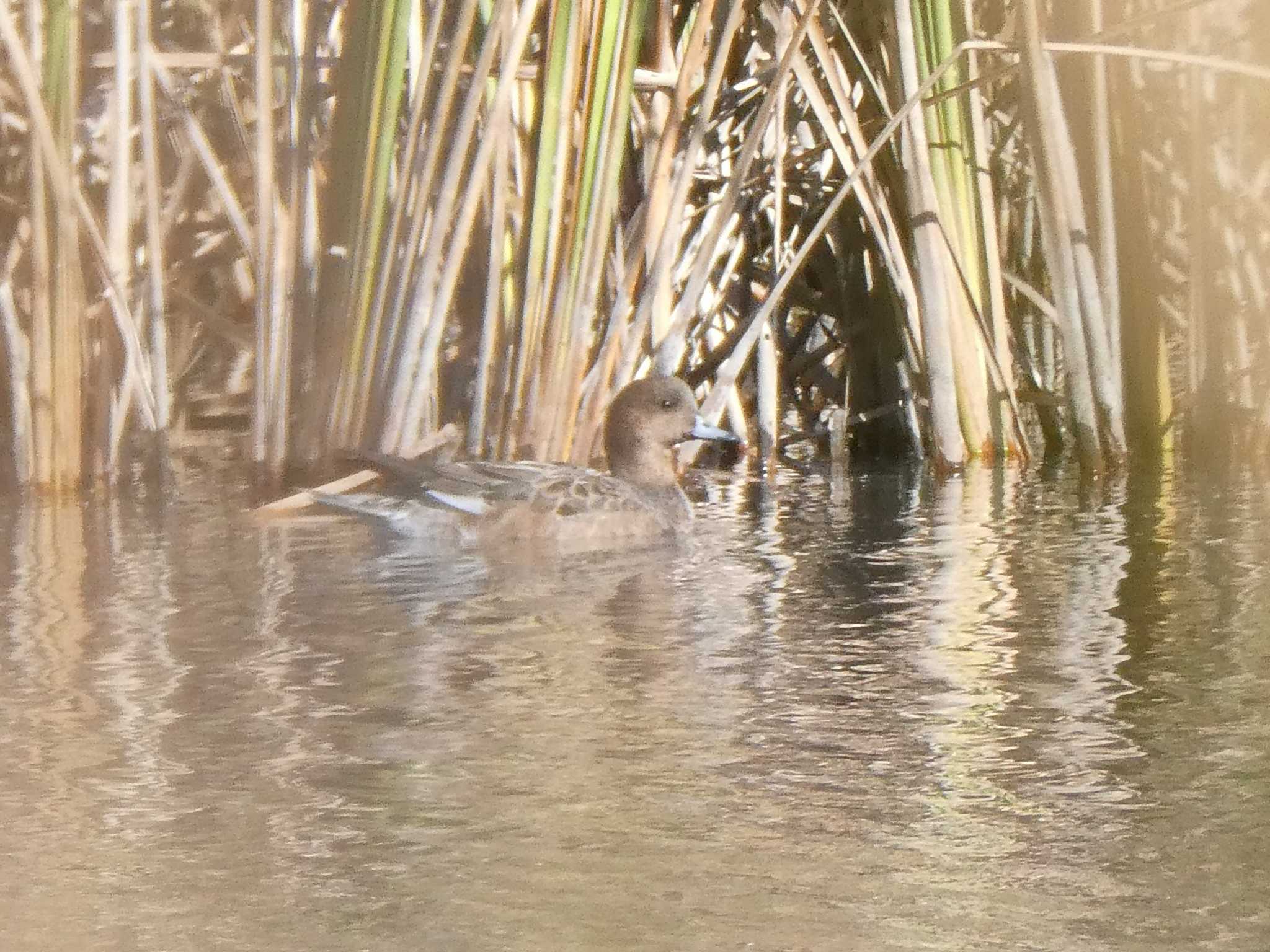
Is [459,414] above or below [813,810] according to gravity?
above

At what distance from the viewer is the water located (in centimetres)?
218

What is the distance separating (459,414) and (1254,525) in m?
2.27

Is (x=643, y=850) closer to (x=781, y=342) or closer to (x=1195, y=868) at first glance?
(x=1195, y=868)

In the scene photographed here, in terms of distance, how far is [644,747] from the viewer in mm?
2885

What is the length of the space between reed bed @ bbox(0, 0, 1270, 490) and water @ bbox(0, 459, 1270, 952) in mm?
765

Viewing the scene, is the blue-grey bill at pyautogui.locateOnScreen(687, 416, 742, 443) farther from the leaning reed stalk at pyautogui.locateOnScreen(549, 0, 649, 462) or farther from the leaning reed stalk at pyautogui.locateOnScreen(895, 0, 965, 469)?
the leaning reed stalk at pyautogui.locateOnScreen(895, 0, 965, 469)

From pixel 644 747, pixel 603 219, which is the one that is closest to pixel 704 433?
pixel 603 219

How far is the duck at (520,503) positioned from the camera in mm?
5031

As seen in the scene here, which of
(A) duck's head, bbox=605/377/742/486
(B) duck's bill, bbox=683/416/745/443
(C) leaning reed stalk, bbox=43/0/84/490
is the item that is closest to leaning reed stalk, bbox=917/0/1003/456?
(B) duck's bill, bbox=683/416/745/443

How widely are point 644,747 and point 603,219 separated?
2.71 metres

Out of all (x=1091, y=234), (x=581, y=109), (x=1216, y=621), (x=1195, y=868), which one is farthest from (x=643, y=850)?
(x=1091, y=234)

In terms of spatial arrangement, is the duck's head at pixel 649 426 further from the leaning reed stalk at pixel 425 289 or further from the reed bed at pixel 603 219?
the leaning reed stalk at pixel 425 289

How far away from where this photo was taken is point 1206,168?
5.97 m

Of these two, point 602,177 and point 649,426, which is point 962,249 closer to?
point 649,426
